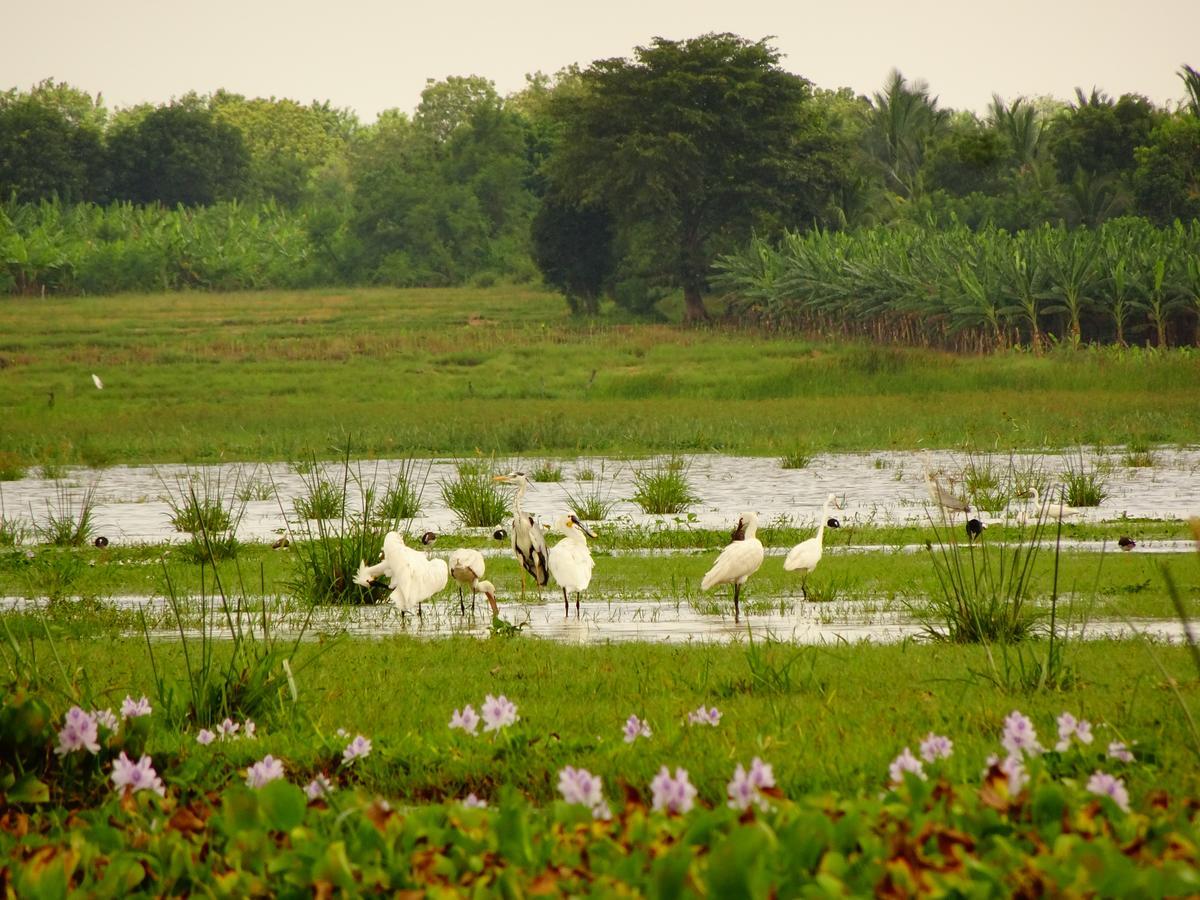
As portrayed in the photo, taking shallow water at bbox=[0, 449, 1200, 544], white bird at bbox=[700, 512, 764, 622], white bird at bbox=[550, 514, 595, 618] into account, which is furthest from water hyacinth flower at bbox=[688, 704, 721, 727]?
shallow water at bbox=[0, 449, 1200, 544]

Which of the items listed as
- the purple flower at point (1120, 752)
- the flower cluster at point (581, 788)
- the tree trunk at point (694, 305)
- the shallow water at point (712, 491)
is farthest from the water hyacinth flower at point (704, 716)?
the tree trunk at point (694, 305)

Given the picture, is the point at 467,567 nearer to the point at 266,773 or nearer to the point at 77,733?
the point at 77,733

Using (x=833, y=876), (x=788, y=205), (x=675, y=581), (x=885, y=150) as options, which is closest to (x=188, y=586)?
(x=675, y=581)

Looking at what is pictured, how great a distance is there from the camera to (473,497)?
65.8 ft

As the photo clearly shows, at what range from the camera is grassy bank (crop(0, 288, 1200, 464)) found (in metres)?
32.2

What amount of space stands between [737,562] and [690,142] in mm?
47791

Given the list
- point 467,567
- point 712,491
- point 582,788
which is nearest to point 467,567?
point 467,567

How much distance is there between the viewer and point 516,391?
141ft

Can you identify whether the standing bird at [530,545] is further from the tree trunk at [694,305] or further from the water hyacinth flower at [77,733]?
the tree trunk at [694,305]

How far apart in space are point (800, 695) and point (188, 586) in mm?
7382

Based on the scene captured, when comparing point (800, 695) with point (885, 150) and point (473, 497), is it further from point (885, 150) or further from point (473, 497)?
point (885, 150)

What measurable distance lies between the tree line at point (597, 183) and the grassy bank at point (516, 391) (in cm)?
559

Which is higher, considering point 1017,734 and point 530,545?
point 1017,734

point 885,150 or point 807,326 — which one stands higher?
point 885,150
